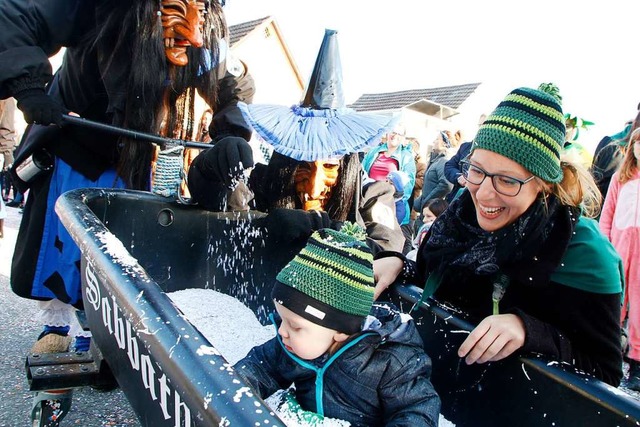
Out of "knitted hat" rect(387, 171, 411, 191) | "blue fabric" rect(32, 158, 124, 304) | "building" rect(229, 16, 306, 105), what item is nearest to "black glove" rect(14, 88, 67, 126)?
"blue fabric" rect(32, 158, 124, 304)

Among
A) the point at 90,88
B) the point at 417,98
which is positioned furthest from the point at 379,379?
the point at 417,98

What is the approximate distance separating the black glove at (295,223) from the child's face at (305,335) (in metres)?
0.62

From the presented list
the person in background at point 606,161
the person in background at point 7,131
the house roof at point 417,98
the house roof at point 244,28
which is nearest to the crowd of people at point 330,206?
the person in background at point 606,161

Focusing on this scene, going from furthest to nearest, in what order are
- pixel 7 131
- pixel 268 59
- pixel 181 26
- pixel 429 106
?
pixel 429 106
pixel 268 59
pixel 7 131
pixel 181 26

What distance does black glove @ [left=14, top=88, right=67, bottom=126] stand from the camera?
5.23 feet

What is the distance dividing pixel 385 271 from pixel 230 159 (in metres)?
0.62

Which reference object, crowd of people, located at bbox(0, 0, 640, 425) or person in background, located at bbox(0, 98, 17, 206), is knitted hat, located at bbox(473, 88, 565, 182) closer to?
crowd of people, located at bbox(0, 0, 640, 425)

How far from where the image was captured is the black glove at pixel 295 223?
6.12 ft

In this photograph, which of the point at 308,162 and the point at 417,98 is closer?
the point at 308,162

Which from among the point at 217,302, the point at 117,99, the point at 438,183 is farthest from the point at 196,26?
the point at 438,183

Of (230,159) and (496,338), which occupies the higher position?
(230,159)

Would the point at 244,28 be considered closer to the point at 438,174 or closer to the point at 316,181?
the point at 438,174

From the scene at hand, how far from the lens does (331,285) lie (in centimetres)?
120

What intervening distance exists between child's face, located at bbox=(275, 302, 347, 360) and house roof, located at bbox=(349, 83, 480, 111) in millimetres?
17695
